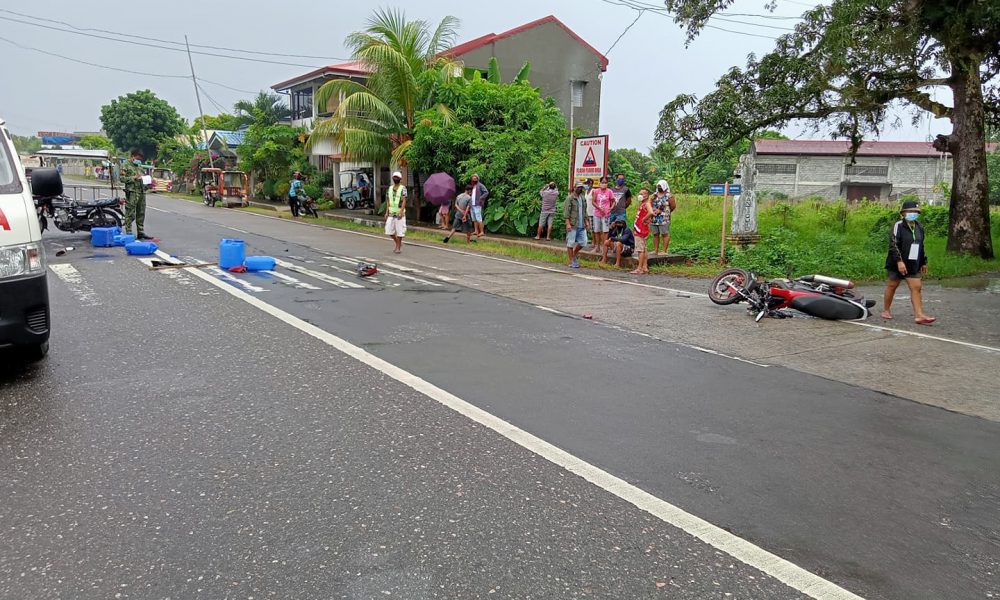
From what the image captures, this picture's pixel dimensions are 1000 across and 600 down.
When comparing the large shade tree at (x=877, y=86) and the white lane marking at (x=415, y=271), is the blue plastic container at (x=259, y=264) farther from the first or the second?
the large shade tree at (x=877, y=86)

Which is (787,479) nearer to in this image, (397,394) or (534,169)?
(397,394)

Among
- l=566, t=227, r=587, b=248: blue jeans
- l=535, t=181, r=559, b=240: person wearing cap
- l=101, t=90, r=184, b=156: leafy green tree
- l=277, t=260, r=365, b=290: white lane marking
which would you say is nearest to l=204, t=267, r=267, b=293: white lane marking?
l=277, t=260, r=365, b=290: white lane marking

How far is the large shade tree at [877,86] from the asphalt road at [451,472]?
11.1m

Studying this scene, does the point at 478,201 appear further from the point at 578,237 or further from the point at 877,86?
the point at 877,86

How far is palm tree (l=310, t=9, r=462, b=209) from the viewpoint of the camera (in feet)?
79.2

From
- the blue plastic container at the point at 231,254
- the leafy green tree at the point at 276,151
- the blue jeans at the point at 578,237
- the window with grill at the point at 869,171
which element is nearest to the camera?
the blue plastic container at the point at 231,254

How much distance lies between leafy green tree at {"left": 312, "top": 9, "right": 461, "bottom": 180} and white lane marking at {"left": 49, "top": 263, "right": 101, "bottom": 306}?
43.9 feet

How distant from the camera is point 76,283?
10.3 metres

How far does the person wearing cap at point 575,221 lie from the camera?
589 inches

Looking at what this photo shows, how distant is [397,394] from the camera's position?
551 cm

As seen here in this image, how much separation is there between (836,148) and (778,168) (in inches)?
152

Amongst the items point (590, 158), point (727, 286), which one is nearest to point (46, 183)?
point (727, 286)

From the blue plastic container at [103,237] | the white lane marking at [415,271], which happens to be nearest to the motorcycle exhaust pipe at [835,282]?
the white lane marking at [415,271]

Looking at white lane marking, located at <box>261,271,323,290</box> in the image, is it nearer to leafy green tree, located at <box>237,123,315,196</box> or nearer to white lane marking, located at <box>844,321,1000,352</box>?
white lane marking, located at <box>844,321,1000,352</box>
